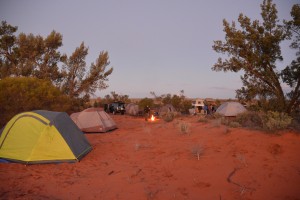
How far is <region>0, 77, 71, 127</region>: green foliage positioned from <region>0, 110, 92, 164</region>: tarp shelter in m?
5.43

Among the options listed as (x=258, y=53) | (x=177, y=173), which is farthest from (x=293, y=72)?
(x=177, y=173)

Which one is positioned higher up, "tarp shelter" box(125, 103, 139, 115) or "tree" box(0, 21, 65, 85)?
"tree" box(0, 21, 65, 85)

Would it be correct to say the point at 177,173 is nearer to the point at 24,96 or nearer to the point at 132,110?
the point at 24,96

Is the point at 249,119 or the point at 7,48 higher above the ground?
the point at 7,48

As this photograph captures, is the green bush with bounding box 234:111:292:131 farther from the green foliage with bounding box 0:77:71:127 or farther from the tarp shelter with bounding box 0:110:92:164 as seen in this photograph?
the green foliage with bounding box 0:77:71:127

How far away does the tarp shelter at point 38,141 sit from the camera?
808 cm

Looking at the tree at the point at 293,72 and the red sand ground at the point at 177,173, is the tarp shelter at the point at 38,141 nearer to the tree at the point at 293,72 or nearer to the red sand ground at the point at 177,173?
the red sand ground at the point at 177,173

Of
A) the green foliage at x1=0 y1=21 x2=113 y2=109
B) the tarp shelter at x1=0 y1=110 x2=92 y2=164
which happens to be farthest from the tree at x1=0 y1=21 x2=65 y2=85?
the tarp shelter at x1=0 y1=110 x2=92 y2=164

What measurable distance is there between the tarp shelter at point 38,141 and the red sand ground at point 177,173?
285 millimetres

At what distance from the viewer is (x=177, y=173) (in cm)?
Answer: 720

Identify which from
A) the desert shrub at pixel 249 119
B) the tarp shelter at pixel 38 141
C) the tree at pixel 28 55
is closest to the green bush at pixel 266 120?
the desert shrub at pixel 249 119

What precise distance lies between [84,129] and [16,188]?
9151 mm

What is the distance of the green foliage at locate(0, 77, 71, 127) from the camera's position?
1362 cm

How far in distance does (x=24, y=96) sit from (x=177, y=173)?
10.7m
